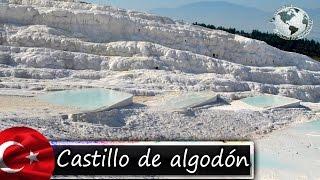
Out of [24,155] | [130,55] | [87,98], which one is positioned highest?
[24,155]

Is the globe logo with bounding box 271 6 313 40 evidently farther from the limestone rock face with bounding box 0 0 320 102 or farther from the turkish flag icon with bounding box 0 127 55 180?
the turkish flag icon with bounding box 0 127 55 180

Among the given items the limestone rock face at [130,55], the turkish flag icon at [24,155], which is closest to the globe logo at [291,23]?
the limestone rock face at [130,55]

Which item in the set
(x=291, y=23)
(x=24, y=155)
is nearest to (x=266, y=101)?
(x=291, y=23)

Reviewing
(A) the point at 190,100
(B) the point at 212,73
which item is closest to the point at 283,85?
(B) the point at 212,73

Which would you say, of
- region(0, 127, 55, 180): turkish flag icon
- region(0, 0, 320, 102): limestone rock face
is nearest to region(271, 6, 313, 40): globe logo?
region(0, 0, 320, 102): limestone rock face

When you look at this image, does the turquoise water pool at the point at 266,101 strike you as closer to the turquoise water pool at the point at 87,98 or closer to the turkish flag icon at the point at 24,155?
the turquoise water pool at the point at 87,98

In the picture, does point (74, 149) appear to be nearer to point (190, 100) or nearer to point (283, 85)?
point (190, 100)

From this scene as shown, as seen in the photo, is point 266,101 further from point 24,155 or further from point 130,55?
point 24,155
